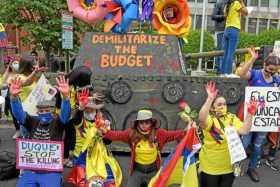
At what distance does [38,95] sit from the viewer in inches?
231

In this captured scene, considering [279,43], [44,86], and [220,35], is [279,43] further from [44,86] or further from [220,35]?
[44,86]

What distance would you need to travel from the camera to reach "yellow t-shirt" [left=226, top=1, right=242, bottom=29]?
7887mm

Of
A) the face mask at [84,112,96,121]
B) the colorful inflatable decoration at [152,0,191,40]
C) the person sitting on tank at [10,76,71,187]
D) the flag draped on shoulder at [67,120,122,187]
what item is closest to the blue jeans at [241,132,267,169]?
the flag draped on shoulder at [67,120,122,187]

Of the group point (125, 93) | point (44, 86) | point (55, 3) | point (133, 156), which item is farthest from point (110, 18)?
point (55, 3)

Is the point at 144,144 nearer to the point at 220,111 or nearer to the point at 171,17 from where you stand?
the point at 220,111

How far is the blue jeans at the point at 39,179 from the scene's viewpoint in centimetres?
469

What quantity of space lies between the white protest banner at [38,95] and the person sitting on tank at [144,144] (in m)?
1.28

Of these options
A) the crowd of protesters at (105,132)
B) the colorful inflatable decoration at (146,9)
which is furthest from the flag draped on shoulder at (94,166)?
the colorful inflatable decoration at (146,9)

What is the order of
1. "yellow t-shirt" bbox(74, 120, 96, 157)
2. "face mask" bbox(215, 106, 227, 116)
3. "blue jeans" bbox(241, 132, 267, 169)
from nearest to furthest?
"face mask" bbox(215, 106, 227, 116) → "yellow t-shirt" bbox(74, 120, 96, 157) → "blue jeans" bbox(241, 132, 267, 169)

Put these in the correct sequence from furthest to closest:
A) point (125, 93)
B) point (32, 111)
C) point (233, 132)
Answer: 1. point (125, 93)
2. point (32, 111)
3. point (233, 132)

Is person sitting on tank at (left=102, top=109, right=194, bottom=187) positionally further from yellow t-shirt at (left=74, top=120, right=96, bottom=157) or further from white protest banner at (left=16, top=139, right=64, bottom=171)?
white protest banner at (left=16, top=139, right=64, bottom=171)

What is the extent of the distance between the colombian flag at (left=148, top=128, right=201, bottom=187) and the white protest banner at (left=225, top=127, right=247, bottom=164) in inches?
12.8

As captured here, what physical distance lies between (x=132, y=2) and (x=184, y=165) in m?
3.85

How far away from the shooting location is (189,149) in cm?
457
